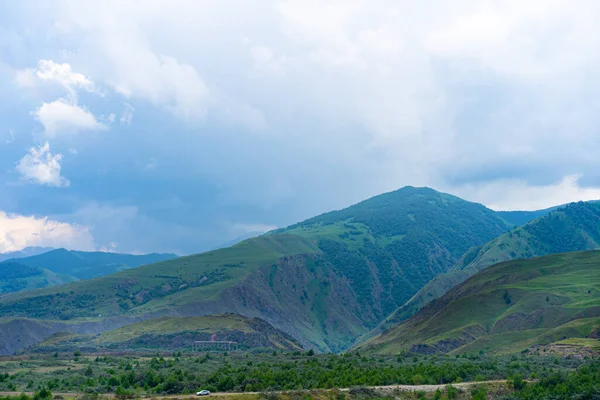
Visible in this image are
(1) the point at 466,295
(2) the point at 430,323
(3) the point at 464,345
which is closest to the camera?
(3) the point at 464,345

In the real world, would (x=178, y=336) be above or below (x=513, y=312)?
above

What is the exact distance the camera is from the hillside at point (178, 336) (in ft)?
531

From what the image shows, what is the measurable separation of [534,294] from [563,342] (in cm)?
4941

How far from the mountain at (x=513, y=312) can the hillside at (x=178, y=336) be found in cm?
3057

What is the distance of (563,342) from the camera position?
4331 inches

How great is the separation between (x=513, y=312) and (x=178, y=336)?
85179 millimetres

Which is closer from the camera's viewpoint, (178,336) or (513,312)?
(513,312)

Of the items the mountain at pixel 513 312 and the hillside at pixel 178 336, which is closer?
the mountain at pixel 513 312

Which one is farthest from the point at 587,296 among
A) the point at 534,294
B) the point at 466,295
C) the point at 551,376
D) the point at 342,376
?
the point at 342,376

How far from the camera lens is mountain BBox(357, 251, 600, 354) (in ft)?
429

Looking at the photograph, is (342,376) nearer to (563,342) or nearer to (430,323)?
(563,342)

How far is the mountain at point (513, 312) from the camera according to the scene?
429 ft

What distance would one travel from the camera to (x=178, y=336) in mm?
167750

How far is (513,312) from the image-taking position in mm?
149250
